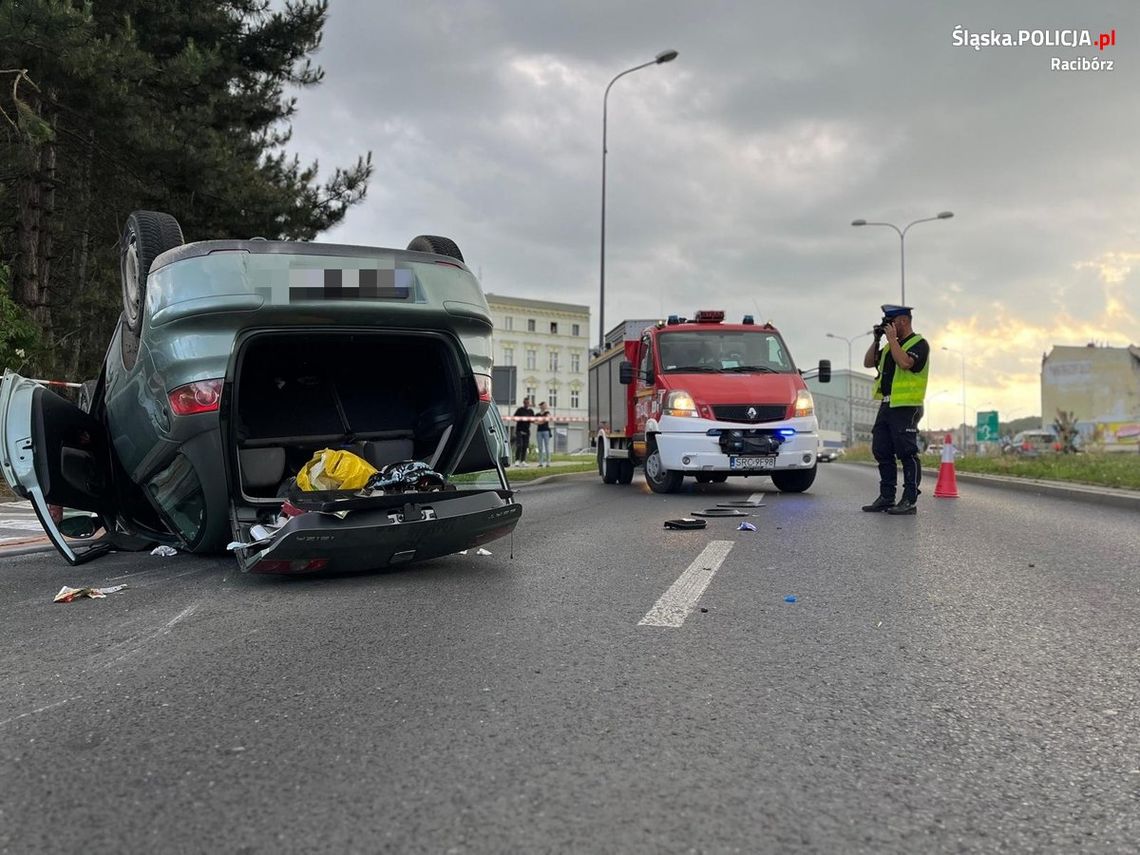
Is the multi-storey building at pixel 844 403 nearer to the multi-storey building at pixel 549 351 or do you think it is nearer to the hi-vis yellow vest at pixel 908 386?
the multi-storey building at pixel 549 351

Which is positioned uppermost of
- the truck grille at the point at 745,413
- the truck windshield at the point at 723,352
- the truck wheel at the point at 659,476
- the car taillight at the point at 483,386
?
the truck windshield at the point at 723,352

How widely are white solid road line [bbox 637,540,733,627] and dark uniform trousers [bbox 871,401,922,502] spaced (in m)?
3.46

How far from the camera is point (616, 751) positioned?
90.2 inches

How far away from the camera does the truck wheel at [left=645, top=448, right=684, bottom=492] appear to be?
11500 millimetres

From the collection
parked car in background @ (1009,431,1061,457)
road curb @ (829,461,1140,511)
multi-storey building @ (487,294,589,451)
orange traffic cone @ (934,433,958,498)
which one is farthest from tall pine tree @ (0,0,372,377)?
multi-storey building @ (487,294,589,451)

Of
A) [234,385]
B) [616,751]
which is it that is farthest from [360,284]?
[616,751]

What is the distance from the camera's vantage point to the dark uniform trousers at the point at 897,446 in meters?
8.84

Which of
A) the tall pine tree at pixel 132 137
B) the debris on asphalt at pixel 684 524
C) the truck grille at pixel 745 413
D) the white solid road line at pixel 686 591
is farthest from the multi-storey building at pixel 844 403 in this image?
the white solid road line at pixel 686 591

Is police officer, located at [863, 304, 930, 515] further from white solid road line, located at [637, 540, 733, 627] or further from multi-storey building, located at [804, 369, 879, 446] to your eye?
multi-storey building, located at [804, 369, 879, 446]

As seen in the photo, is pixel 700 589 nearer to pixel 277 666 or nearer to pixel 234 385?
pixel 277 666

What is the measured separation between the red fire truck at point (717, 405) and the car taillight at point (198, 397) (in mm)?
6973

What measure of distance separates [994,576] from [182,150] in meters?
13.2

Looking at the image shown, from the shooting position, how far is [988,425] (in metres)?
50.0

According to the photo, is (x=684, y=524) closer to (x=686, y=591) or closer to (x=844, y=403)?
(x=686, y=591)
